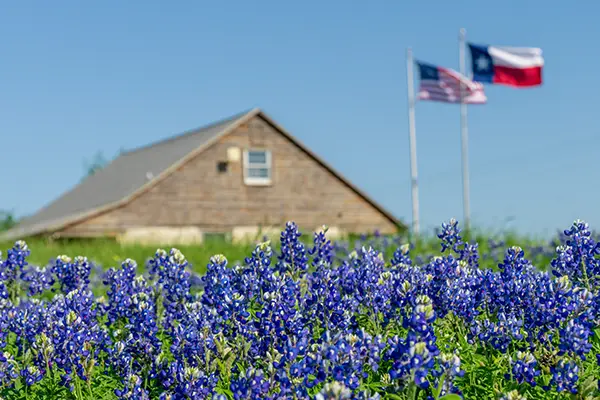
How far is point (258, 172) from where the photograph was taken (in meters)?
36.3

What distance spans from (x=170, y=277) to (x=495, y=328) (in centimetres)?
338

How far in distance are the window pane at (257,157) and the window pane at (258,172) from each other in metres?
0.31

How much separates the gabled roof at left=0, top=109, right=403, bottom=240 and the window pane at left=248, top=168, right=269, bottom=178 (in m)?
1.87

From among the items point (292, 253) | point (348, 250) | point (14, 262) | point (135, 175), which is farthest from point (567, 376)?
point (135, 175)

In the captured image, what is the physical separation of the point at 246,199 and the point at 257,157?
80.4 inches

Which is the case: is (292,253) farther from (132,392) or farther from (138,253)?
(138,253)

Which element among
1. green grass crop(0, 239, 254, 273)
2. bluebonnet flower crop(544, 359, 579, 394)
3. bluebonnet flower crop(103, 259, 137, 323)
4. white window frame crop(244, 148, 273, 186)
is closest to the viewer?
bluebonnet flower crop(544, 359, 579, 394)

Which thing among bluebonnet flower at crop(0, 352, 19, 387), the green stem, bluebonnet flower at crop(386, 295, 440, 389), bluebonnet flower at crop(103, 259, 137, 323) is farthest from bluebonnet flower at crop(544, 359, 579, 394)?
bluebonnet flower at crop(0, 352, 19, 387)

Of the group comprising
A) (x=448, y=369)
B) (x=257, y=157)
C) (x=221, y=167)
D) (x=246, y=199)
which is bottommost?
(x=448, y=369)

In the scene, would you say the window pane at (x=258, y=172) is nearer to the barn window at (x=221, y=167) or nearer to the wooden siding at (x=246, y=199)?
the wooden siding at (x=246, y=199)

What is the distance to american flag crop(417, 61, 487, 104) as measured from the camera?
3238 cm

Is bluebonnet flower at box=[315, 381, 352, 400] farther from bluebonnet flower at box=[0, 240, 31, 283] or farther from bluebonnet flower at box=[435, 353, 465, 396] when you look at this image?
bluebonnet flower at box=[0, 240, 31, 283]

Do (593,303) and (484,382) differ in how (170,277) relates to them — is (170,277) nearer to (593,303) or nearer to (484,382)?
(484,382)

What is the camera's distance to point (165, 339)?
7.80m
